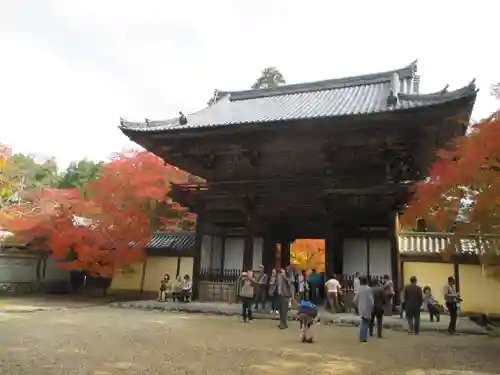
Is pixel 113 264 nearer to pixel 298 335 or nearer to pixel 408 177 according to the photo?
pixel 298 335

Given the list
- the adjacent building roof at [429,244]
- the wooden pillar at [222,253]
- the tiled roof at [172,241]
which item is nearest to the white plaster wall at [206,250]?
the wooden pillar at [222,253]

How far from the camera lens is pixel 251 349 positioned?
342 inches

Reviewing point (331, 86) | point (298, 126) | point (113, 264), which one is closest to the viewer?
point (298, 126)

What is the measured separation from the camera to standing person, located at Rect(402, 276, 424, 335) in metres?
11.3

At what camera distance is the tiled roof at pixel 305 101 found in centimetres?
1675

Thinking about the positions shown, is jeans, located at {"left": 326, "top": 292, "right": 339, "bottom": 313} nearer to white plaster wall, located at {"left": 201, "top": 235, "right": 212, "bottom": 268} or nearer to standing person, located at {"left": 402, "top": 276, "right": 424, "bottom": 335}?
standing person, located at {"left": 402, "top": 276, "right": 424, "bottom": 335}

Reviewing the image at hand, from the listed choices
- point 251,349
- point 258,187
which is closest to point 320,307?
point 258,187

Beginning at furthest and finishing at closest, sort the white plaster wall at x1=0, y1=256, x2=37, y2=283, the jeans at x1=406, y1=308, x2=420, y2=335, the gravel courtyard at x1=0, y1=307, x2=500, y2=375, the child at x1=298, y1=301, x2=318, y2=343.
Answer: the white plaster wall at x1=0, y1=256, x2=37, y2=283 → the jeans at x1=406, y1=308, x2=420, y2=335 → the child at x1=298, y1=301, x2=318, y2=343 → the gravel courtyard at x1=0, y1=307, x2=500, y2=375

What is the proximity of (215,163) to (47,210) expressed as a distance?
1080 cm

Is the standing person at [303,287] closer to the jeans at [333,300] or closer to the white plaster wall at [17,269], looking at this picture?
the jeans at [333,300]

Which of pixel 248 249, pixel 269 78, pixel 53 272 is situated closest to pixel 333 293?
pixel 248 249

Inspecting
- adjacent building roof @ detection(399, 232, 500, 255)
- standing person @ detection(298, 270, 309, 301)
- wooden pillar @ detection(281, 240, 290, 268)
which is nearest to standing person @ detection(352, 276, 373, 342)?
standing person @ detection(298, 270, 309, 301)

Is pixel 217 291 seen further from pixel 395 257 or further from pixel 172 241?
pixel 395 257

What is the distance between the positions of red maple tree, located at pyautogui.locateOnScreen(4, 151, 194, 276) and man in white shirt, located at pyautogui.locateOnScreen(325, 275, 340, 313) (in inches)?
354
